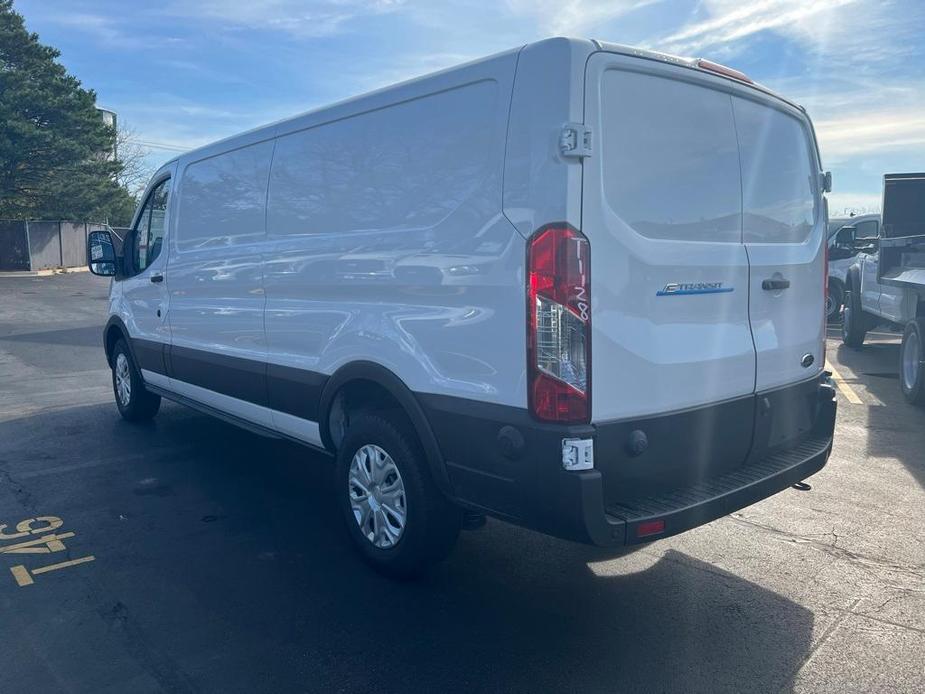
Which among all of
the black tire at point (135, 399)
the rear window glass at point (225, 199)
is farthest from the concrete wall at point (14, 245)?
the rear window glass at point (225, 199)

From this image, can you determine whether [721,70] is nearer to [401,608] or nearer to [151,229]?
[401,608]

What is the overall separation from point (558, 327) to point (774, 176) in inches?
68.5

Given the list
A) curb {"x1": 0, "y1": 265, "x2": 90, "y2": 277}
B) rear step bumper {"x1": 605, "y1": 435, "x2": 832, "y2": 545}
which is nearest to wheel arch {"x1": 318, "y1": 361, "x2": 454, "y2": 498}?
rear step bumper {"x1": 605, "y1": 435, "x2": 832, "y2": 545}

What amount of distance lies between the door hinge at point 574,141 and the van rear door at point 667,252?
0.05m

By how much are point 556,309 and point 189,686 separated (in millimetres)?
2056

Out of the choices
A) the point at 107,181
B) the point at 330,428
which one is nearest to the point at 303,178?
the point at 330,428

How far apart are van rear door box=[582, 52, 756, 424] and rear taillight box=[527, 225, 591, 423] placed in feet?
0.16

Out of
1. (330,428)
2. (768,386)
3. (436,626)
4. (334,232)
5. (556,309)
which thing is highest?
(334,232)

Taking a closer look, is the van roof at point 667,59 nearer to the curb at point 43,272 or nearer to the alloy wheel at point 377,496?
the alloy wheel at point 377,496

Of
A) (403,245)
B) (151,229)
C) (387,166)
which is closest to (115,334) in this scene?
(151,229)

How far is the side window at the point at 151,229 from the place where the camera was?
6562 millimetres

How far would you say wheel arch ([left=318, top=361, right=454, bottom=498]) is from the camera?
12.1ft

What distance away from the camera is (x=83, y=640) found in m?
3.49

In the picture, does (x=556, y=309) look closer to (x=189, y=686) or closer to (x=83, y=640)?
(x=189, y=686)
